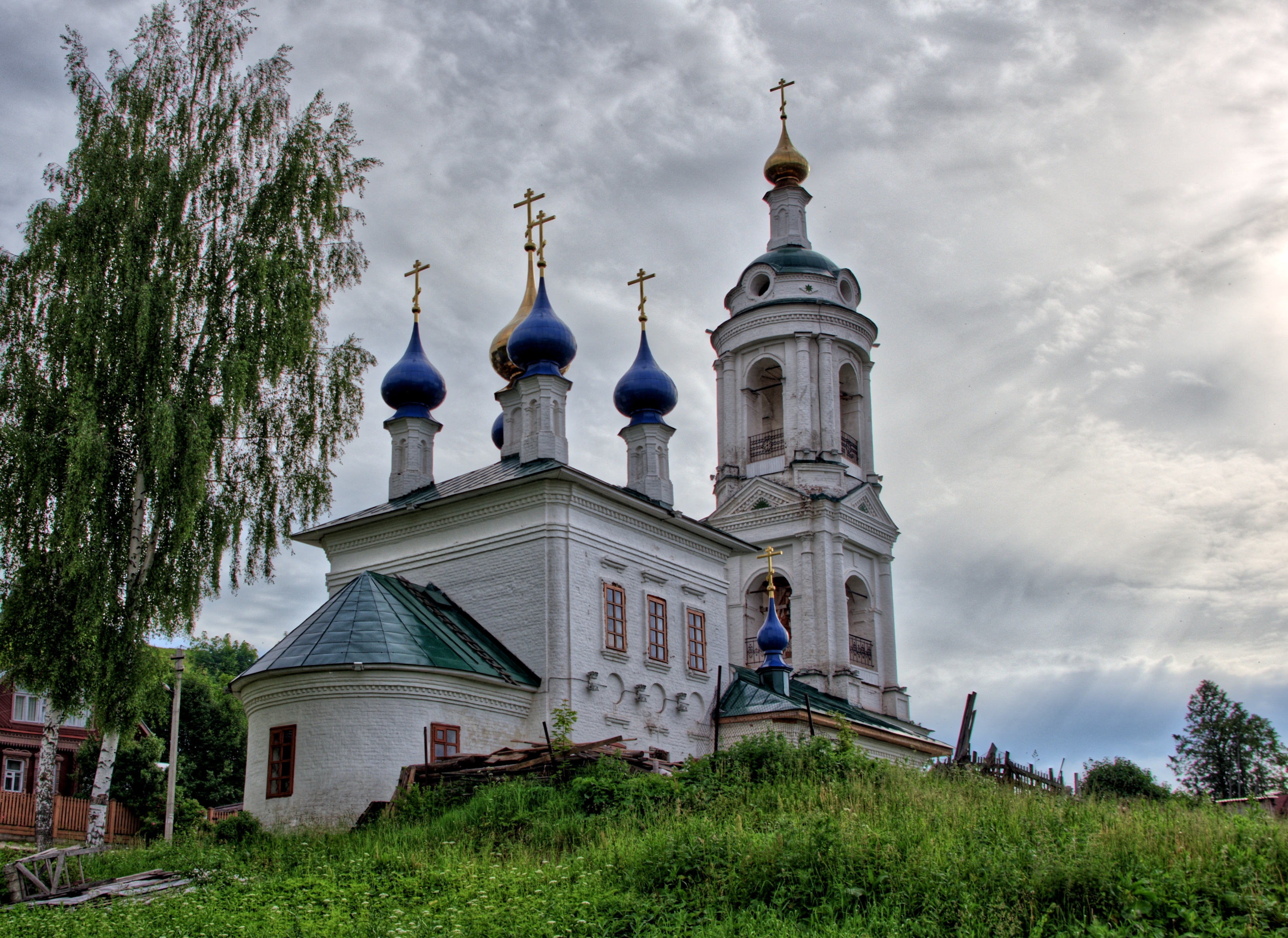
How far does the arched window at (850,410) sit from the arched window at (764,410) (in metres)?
1.46

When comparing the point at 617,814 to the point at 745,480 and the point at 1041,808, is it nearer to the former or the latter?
the point at 1041,808

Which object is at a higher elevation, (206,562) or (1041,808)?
(206,562)

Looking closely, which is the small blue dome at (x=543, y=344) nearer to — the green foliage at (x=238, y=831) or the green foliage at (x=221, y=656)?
the green foliage at (x=238, y=831)

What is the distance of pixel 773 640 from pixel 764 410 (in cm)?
804

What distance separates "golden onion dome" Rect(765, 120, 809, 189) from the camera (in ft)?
104

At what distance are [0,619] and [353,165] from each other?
313 inches

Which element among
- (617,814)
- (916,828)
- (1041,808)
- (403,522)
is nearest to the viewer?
(916,828)

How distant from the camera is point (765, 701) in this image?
22.0 m

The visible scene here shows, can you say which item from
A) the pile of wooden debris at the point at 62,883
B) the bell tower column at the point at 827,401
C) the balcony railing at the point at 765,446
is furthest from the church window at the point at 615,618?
the balcony railing at the point at 765,446

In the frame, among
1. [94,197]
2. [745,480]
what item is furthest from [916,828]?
[745,480]

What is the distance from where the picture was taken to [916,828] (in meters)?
10.8

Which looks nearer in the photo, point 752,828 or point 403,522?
point 752,828

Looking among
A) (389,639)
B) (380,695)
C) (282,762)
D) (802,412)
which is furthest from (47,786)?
(802,412)

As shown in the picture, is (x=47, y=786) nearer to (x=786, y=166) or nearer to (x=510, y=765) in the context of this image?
(x=510, y=765)
